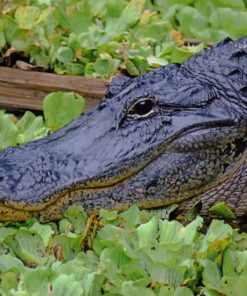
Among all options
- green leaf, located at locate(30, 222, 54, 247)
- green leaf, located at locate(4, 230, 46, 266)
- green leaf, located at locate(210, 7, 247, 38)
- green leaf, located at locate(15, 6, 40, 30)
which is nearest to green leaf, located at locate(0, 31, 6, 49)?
green leaf, located at locate(15, 6, 40, 30)

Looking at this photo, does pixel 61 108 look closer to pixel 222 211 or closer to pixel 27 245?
pixel 222 211

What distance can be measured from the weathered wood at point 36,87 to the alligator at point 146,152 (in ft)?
4.37

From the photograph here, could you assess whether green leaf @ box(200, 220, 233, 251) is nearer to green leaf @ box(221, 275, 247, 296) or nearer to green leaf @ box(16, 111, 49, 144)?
green leaf @ box(221, 275, 247, 296)

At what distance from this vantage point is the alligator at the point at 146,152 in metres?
→ 4.92

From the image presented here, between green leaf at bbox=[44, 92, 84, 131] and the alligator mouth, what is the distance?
1.24m

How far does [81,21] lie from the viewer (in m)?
7.29

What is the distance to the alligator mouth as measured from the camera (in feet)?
15.9

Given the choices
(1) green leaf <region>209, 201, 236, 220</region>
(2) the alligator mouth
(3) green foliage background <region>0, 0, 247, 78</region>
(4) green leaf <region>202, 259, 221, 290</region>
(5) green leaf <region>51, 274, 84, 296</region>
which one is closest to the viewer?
(5) green leaf <region>51, 274, 84, 296</region>

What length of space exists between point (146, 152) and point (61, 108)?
134 centimetres

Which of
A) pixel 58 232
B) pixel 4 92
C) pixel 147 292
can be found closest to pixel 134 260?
pixel 147 292

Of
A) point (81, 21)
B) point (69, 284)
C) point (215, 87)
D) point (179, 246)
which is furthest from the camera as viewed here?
point (81, 21)

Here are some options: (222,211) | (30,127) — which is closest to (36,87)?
(30,127)

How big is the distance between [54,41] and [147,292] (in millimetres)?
3208

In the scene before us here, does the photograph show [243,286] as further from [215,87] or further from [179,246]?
[215,87]
